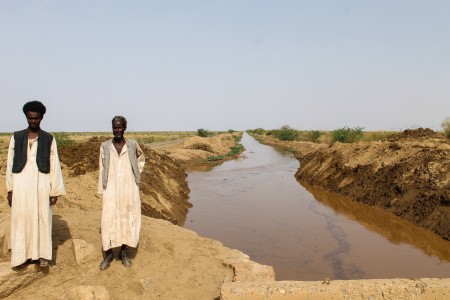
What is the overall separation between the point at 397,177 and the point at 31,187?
10.9 meters

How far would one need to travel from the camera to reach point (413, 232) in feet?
28.8

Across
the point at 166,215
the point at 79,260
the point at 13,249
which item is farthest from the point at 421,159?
the point at 13,249

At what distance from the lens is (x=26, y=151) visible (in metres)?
3.65

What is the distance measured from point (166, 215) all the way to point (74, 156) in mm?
3779

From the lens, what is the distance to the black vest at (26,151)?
3.61 m

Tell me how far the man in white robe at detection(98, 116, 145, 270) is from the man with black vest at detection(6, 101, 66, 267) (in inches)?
21.6

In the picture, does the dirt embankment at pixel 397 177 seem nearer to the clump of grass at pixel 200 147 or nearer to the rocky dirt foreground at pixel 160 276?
the rocky dirt foreground at pixel 160 276

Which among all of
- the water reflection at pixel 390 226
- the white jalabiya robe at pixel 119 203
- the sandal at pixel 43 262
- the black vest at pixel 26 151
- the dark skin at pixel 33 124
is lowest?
the water reflection at pixel 390 226

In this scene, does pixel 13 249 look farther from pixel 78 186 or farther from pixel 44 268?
pixel 78 186

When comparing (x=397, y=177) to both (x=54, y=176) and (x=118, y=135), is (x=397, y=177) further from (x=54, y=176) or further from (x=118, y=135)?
(x=54, y=176)

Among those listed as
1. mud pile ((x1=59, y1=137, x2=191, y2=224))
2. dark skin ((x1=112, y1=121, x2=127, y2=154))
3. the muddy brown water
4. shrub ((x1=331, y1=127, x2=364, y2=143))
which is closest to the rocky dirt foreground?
dark skin ((x1=112, y1=121, x2=127, y2=154))

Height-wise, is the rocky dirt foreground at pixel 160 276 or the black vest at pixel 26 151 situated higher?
the black vest at pixel 26 151

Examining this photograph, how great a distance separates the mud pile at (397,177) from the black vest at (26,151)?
811 cm

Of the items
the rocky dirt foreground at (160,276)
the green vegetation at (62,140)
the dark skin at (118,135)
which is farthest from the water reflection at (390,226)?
the green vegetation at (62,140)
